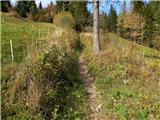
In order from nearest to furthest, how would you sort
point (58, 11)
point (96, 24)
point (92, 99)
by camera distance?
1. point (92, 99)
2. point (96, 24)
3. point (58, 11)

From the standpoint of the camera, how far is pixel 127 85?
1384 centimetres

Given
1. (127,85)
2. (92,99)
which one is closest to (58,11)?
(127,85)

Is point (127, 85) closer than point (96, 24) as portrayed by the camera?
Yes

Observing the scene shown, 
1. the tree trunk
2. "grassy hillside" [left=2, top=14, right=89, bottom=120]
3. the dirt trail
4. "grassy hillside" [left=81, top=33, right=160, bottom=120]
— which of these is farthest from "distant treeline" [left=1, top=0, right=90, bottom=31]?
"grassy hillside" [left=2, top=14, right=89, bottom=120]

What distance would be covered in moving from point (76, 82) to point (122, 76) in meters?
2.15

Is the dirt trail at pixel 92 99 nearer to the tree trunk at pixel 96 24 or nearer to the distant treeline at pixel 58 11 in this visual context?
the tree trunk at pixel 96 24

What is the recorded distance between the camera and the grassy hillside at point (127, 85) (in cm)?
1039

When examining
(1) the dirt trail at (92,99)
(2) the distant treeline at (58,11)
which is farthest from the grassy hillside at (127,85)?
(2) the distant treeline at (58,11)

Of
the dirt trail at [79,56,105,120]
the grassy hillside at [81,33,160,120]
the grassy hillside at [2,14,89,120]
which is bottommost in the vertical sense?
the dirt trail at [79,56,105,120]

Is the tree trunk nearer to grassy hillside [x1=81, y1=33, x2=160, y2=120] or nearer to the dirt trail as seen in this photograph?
grassy hillside [x1=81, y1=33, x2=160, y2=120]

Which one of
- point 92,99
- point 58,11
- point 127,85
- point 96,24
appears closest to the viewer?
point 92,99

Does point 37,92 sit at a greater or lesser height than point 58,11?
lesser

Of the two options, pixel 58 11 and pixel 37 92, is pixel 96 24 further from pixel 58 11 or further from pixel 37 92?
pixel 58 11

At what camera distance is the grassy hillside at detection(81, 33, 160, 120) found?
10.4 meters
